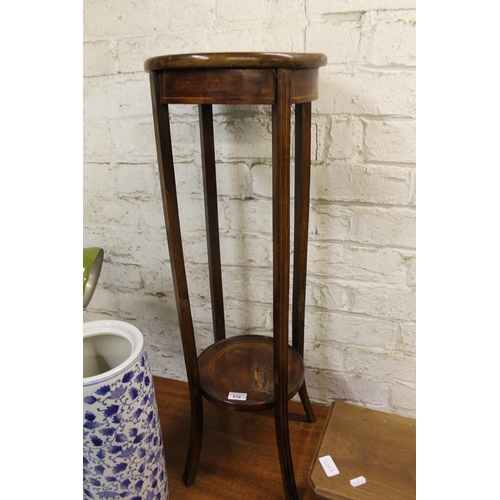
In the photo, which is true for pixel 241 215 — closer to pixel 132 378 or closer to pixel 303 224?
pixel 303 224

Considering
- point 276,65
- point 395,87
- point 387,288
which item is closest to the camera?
point 276,65

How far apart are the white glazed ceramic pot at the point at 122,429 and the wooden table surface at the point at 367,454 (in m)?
0.30

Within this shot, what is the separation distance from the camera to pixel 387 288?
965mm

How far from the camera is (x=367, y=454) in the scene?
0.90 m

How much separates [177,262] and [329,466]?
48 centimetres

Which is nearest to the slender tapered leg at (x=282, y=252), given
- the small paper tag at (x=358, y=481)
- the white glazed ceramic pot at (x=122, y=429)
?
the small paper tag at (x=358, y=481)

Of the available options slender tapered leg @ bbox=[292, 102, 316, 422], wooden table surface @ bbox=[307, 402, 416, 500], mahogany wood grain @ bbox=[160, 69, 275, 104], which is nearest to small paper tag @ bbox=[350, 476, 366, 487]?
wooden table surface @ bbox=[307, 402, 416, 500]

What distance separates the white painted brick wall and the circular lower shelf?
0.10m

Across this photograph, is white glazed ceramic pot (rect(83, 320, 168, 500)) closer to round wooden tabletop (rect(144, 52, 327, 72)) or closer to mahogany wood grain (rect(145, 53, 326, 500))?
mahogany wood grain (rect(145, 53, 326, 500))

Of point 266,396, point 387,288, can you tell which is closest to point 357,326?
point 387,288

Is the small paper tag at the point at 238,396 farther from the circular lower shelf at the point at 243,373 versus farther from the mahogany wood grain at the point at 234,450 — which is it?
the mahogany wood grain at the point at 234,450

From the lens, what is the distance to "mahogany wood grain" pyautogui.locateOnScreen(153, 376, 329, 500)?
2.95ft

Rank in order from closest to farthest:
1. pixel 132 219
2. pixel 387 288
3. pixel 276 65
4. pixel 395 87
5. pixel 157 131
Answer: pixel 276 65, pixel 157 131, pixel 395 87, pixel 387 288, pixel 132 219

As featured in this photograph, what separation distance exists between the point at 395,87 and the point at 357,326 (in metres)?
0.51
